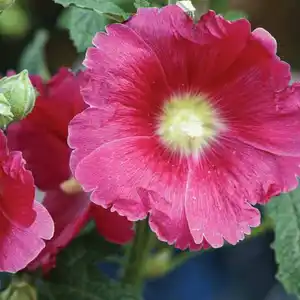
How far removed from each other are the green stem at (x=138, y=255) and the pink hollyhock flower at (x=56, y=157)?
4 cm

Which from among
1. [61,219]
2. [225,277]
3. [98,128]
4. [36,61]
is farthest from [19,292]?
[225,277]

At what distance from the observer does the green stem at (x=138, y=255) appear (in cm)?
56

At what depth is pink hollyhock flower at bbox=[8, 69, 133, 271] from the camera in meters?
0.51

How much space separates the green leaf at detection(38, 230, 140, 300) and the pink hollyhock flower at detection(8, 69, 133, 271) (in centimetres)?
7

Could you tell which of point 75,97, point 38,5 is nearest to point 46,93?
point 75,97

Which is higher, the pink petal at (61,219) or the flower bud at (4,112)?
the flower bud at (4,112)

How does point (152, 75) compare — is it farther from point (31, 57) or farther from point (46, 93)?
point (31, 57)

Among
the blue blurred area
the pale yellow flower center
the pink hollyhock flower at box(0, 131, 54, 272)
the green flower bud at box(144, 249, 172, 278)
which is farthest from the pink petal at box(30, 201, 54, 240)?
the blue blurred area

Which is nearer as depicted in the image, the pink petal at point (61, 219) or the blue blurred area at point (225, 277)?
the pink petal at point (61, 219)

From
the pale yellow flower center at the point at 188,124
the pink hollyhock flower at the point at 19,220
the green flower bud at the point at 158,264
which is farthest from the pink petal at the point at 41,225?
the green flower bud at the point at 158,264

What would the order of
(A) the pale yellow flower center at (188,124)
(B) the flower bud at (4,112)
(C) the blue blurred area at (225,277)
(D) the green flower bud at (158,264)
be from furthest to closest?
1. (C) the blue blurred area at (225,277)
2. (D) the green flower bud at (158,264)
3. (A) the pale yellow flower center at (188,124)
4. (B) the flower bud at (4,112)

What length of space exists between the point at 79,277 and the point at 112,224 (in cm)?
13

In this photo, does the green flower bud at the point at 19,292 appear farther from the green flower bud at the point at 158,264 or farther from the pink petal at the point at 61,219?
the green flower bud at the point at 158,264

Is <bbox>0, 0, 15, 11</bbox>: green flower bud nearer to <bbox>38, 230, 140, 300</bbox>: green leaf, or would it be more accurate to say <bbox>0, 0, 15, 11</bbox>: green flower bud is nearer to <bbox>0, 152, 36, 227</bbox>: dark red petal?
<bbox>0, 152, 36, 227</bbox>: dark red petal
